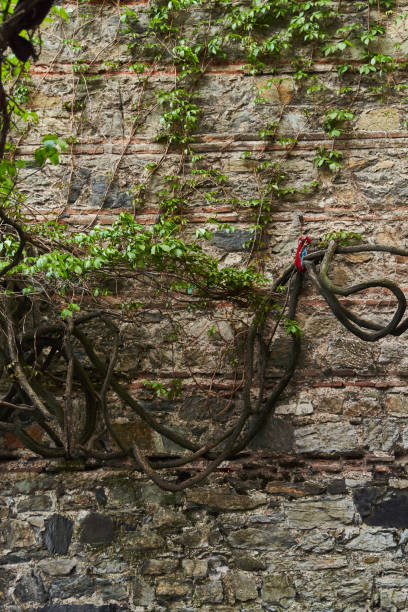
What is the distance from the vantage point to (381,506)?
3168 millimetres

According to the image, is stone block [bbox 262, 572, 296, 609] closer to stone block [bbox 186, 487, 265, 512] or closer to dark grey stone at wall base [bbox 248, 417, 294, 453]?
stone block [bbox 186, 487, 265, 512]

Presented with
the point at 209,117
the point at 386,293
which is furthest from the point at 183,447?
the point at 209,117

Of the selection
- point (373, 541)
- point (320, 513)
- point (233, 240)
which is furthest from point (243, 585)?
point (233, 240)

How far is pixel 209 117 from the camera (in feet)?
12.9

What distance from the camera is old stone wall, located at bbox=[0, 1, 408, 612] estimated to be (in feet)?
10.2

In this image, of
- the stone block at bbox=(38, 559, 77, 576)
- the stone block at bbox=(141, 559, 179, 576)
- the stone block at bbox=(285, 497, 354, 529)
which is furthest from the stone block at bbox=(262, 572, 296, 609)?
the stone block at bbox=(38, 559, 77, 576)

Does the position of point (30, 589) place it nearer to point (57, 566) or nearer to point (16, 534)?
point (57, 566)

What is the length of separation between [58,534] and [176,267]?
160 cm

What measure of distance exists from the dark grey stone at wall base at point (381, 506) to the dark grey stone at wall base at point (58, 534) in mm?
1567

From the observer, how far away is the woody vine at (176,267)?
3197 mm

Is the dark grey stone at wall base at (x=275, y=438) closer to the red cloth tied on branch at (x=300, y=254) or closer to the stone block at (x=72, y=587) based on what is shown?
the red cloth tied on branch at (x=300, y=254)

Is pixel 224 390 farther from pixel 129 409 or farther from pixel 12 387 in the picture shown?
pixel 12 387

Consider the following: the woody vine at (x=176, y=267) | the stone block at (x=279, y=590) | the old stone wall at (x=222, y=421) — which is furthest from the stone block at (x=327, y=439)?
the stone block at (x=279, y=590)

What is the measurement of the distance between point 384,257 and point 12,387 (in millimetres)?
2320
